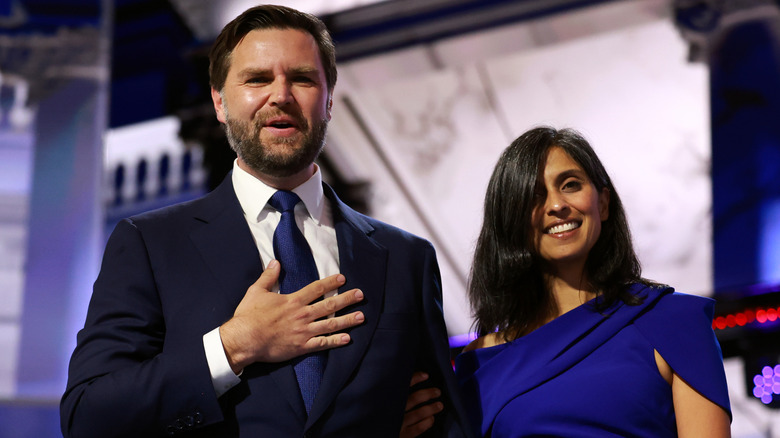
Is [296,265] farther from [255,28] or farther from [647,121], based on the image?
[647,121]

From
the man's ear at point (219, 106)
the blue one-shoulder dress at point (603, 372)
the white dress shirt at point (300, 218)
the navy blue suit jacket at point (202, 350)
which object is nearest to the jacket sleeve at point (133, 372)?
the navy blue suit jacket at point (202, 350)

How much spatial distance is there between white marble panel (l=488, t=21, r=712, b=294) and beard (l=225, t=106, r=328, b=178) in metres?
2.58

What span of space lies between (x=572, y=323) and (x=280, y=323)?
2.57 ft

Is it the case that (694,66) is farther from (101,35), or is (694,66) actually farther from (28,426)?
(28,426)

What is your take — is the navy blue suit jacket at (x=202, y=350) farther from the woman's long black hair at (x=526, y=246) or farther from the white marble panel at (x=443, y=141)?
the white marble panel at (x=443, y=141)

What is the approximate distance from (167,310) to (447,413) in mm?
607

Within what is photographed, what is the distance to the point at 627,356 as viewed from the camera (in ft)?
6.10

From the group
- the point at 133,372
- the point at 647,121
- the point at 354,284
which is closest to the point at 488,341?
the point at 354,284

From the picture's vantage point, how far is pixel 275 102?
1.63 metres

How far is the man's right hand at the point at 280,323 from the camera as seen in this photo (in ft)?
4.79

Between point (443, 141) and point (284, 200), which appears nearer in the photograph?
point (284, 200)

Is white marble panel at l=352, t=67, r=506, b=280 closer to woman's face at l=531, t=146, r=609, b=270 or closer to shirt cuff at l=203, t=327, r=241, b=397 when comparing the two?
woman's face at l=531, t=146, r=609, b=270

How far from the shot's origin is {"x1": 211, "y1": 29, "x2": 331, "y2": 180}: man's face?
164cm

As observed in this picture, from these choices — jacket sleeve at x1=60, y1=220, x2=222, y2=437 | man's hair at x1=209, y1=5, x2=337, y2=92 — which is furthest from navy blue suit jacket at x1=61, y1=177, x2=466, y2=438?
man's hair at x1=209, y1=5, x2=337, y2=92
